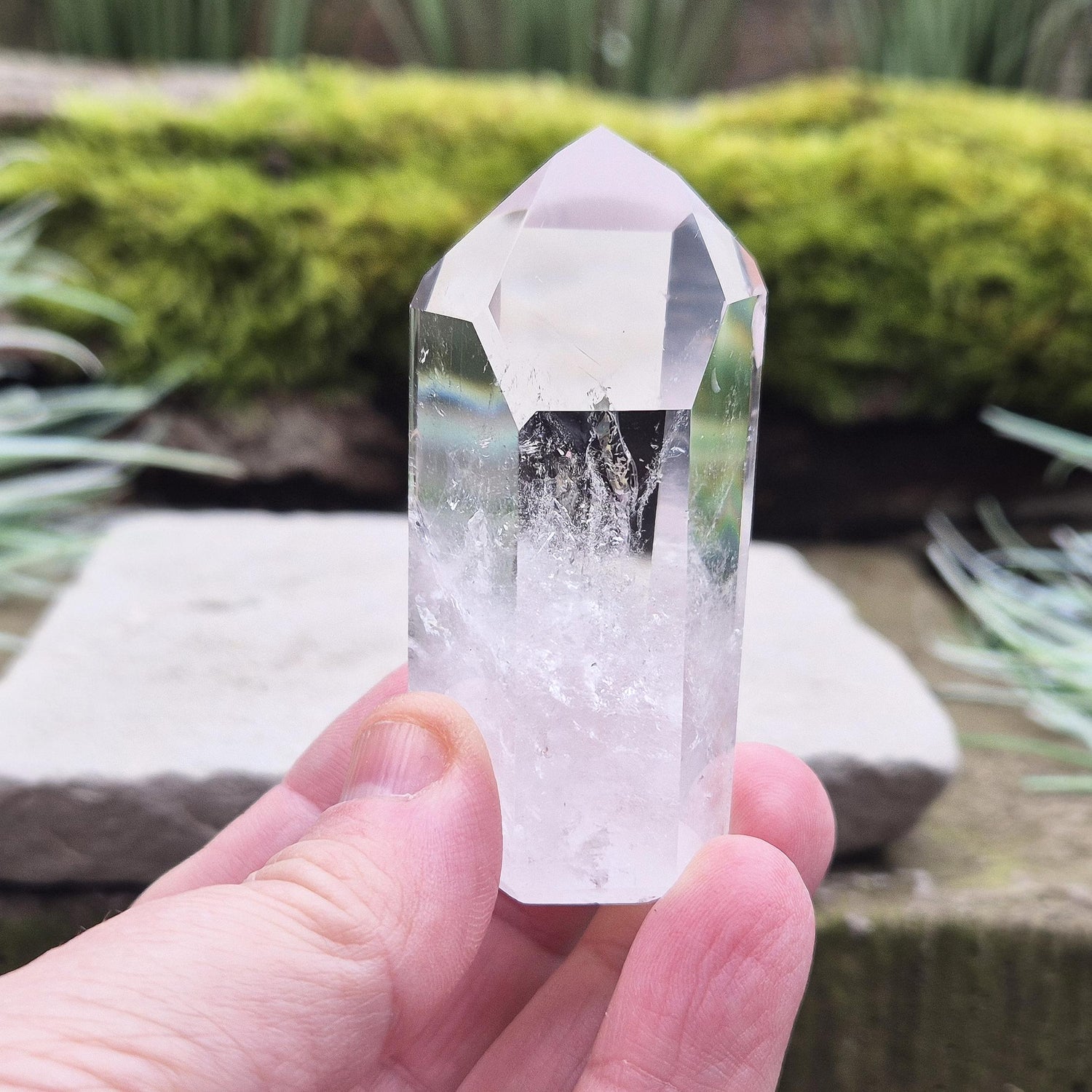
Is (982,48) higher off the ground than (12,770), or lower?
higher

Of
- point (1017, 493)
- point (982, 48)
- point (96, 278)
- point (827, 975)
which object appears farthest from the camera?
point (982, 48)

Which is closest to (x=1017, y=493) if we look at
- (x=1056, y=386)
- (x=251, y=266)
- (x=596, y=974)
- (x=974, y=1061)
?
(x=1056, y=386)

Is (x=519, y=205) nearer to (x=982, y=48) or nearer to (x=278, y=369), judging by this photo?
(x=278, y=369)

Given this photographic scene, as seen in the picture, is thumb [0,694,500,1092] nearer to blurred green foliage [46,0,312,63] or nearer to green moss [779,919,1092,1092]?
green moss [779,919,1092,1092]

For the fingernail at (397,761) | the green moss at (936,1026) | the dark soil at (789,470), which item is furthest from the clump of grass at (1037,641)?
the fingernail at (397,761)

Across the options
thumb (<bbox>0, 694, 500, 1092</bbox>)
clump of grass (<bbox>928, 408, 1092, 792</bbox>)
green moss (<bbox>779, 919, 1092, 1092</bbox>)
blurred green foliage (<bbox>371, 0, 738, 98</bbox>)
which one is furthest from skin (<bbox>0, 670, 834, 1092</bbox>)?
blurred green foliage (<bbox>371, 0, 738, 98</bbox>)

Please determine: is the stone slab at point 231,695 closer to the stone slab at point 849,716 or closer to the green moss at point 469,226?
the stone slab at point 849,716
